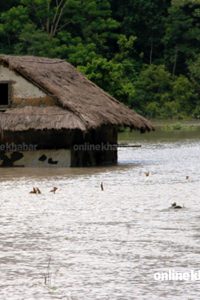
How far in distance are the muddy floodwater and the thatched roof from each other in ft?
5.08

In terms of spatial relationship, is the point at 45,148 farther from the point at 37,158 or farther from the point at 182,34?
the point at 182,34

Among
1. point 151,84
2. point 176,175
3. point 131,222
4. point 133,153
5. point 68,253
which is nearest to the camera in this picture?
point 68,253

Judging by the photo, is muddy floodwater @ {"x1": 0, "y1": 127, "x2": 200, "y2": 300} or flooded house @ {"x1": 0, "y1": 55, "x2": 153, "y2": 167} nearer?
muddy floodwater @ {"x1": 0, "y1": 127, "x2": 200, "y2": 300}

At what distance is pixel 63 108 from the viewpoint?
23234 millimetres

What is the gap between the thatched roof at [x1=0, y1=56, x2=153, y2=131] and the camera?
22906 mm

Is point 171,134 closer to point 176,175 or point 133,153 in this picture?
point 133,153

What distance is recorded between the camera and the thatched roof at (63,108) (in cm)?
2291

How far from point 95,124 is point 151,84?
24.1 metres

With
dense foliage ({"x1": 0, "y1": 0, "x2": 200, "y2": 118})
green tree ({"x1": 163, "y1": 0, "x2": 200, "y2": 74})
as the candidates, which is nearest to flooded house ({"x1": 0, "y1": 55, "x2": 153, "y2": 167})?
dense foliage ({"x1": 0, "y1": 0, "x2": 200, "y2": 118})

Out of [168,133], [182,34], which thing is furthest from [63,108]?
[182,34]

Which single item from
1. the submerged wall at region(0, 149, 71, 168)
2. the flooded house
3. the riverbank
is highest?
the flooded house

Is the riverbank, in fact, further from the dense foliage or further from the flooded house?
the flooded house

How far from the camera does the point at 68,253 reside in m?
11.5

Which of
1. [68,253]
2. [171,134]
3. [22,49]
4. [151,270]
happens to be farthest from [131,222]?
[22,49]
